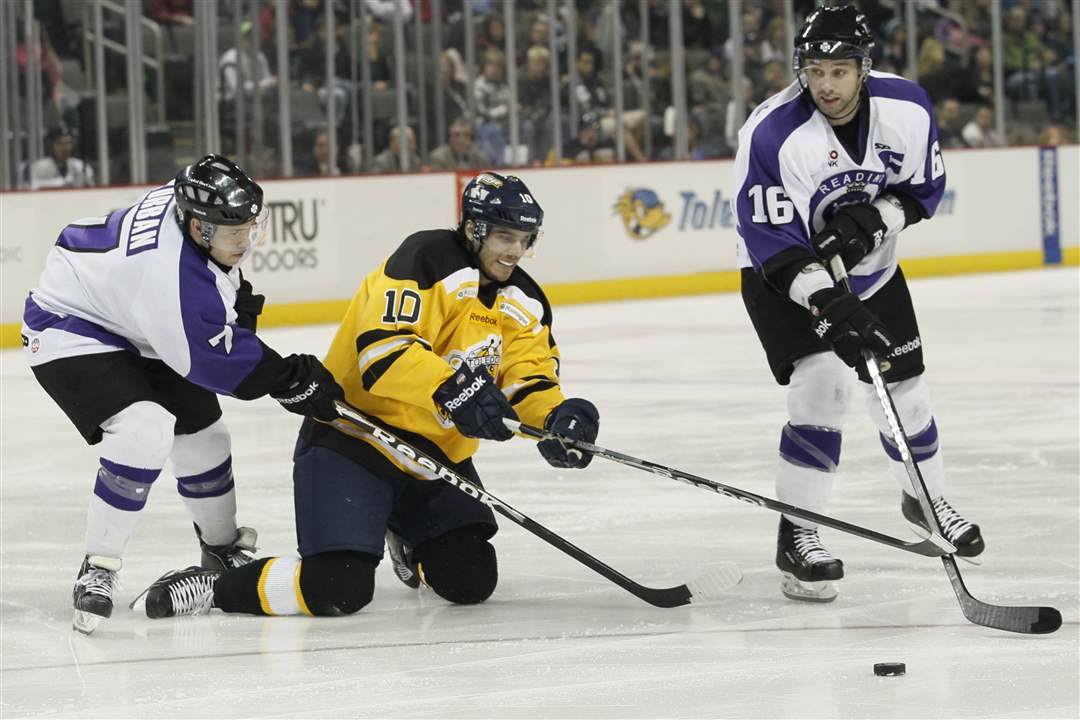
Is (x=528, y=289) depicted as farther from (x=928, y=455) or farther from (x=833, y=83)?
(x=928, y=455)

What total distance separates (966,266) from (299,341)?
4675mm

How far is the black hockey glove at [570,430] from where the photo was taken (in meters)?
3.18

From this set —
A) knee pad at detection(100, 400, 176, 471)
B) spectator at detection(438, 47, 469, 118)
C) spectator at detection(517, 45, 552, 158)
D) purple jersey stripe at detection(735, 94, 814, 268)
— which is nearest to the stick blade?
purple jersey stripe at detection(735, 94, 814, 268)

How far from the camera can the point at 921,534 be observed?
3775mm

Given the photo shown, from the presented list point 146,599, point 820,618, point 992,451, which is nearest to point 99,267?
point 146,599

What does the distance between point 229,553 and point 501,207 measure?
3.22 feet

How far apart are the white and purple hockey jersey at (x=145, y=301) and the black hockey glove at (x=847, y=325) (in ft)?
3.43

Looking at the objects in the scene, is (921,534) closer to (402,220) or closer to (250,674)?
(250,674)

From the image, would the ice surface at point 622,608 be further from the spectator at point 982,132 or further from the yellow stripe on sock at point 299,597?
the spectator at point 982,132

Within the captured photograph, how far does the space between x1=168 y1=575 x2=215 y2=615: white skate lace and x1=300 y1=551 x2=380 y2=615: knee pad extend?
208 millimetres

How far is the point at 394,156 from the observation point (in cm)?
980

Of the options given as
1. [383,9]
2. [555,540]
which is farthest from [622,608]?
[383,9]

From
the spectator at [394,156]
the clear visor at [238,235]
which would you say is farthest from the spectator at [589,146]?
the clear visor at [238,235]

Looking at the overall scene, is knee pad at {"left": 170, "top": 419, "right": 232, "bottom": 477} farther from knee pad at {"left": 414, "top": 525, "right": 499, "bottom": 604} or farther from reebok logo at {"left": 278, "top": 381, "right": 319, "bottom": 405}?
knee pad at {"left": 414, "top": 525, "right": 499, "bottom": 604}
